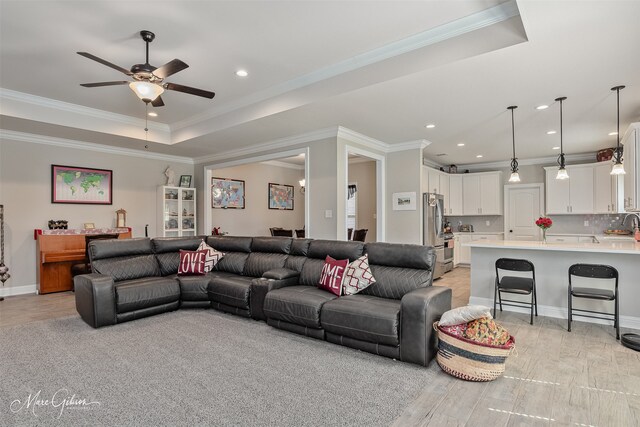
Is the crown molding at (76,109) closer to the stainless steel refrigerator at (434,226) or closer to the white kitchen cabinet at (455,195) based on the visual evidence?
the stainless steel refrigerator at (434,226)

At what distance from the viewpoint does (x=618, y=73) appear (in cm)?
334

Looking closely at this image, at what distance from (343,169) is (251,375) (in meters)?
3.45

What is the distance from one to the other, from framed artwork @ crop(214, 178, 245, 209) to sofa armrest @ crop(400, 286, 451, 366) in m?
5.94

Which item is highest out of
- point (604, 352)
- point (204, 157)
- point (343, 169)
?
point (204, 157)

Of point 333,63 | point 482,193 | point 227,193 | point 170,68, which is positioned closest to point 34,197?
point 227,193

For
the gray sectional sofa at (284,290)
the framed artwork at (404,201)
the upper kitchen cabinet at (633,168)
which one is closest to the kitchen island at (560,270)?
the upper kitchen cabinet at (633,168)

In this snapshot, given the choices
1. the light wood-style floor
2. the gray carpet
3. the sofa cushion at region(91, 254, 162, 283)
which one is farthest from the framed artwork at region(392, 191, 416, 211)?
the sofa cushion at region(91, 254, 162, 283)

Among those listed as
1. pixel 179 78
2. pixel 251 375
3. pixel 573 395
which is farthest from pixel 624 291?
pixel 179 78

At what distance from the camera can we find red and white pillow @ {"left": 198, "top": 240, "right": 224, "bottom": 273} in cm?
473

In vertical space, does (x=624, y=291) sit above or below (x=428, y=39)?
below

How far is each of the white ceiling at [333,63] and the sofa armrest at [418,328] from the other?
2.14m

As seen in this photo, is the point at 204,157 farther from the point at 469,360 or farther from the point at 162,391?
the point at 469,360

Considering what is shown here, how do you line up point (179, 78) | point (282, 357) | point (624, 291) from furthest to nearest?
point (179, 78), point (624, 291), point (282, 357)

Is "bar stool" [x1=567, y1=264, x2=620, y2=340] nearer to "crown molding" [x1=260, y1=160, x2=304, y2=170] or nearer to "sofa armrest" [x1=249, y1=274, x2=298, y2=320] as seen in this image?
"sofa armrest" [x1=249, y1=274, x2=298, y2=320]
